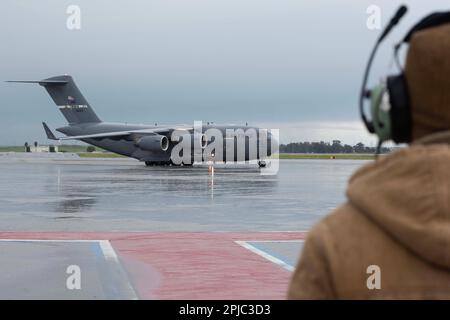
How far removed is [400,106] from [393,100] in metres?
0.03

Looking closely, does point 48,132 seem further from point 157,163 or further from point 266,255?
point 266,255

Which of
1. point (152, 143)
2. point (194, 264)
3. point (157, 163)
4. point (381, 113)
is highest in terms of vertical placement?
point (381, 113)

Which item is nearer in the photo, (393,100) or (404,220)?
(404,220)

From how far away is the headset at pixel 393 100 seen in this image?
4.97ft

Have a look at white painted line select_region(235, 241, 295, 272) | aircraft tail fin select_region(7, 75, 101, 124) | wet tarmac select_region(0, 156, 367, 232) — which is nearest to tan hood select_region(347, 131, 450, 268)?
white painted line select_region(235, 241, 295, 272)

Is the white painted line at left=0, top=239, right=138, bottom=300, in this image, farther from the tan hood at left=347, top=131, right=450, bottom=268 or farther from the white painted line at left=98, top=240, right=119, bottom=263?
the tan hood at left=347, top=131, right=450, bottom=268

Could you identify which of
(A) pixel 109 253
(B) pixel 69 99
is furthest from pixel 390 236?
(B) pixel 69 99

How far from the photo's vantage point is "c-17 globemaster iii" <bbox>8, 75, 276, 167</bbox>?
1747 inches

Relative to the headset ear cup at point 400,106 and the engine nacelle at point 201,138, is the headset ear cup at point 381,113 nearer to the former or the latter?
the headset ear cup at point 400,106

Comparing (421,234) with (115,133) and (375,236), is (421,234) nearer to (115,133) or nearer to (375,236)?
(375,236)

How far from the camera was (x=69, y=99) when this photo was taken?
52.9m

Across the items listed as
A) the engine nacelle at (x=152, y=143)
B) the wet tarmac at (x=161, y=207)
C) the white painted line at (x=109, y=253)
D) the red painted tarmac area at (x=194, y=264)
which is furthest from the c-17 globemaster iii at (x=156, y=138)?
the white painted line at (x=109, y=253)

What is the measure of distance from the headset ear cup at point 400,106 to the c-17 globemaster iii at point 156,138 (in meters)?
42.0
